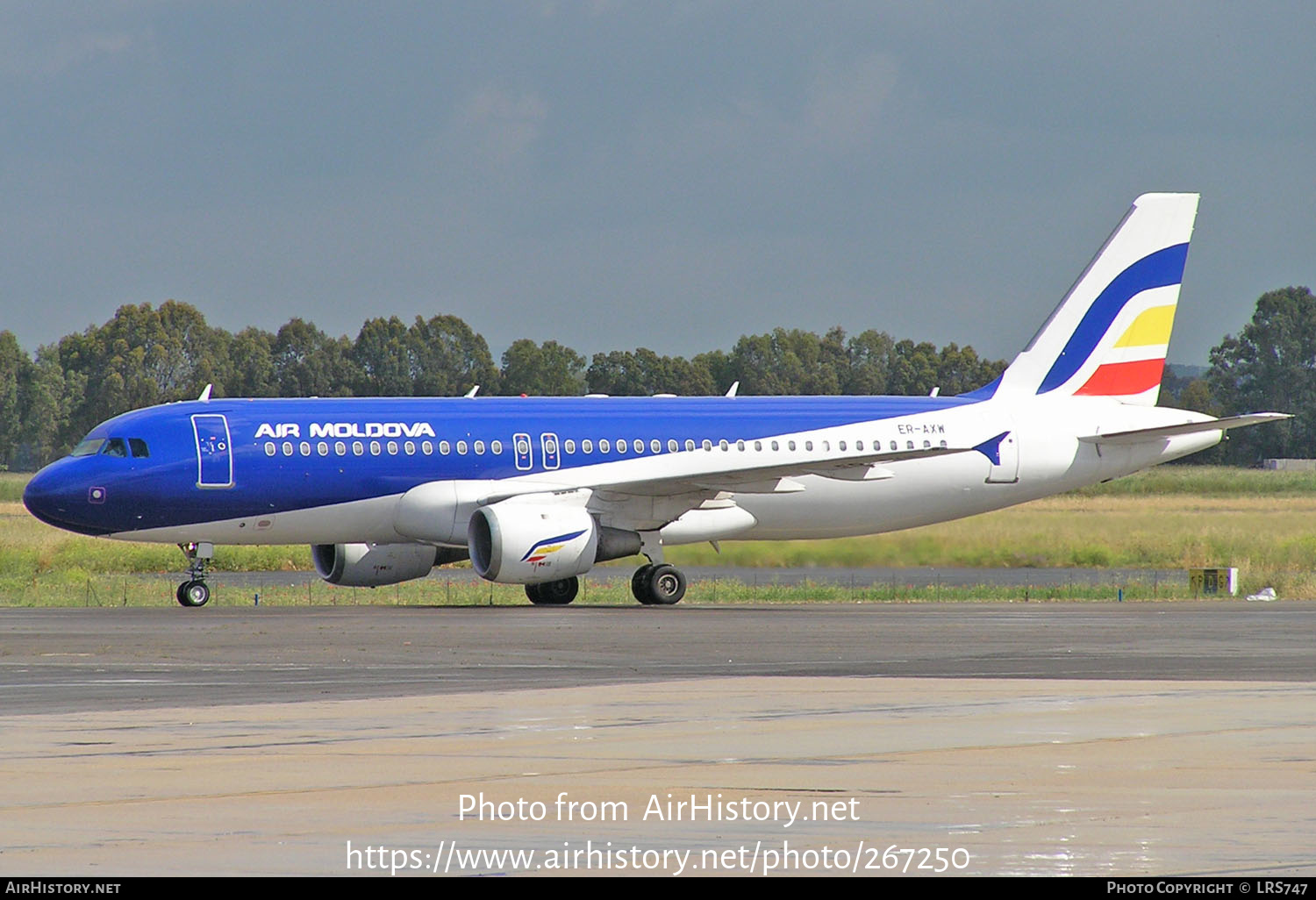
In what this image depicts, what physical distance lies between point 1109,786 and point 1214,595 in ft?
87.1

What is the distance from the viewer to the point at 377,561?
36500 mm

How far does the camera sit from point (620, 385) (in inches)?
5536

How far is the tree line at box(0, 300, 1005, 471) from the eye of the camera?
463ft

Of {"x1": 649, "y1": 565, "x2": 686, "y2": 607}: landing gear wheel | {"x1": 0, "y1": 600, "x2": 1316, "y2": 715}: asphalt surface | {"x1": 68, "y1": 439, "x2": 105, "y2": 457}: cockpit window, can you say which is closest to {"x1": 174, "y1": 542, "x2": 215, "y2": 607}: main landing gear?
{"x1": 0, "y1": 600, "x2": 1316, "y2": 715}: asphalt surface

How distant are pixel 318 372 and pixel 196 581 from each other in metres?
112

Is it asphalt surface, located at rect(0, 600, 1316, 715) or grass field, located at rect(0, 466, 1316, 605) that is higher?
grass field, located at rect(0, 466, 1316, 605)

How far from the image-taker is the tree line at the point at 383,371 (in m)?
141

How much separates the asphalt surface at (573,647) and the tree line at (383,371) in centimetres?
10323

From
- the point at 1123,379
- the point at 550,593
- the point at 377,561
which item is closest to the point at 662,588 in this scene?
the point at 550,593

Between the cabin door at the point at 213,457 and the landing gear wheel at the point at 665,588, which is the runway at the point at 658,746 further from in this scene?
the landing gear wheel at the point at 665,588

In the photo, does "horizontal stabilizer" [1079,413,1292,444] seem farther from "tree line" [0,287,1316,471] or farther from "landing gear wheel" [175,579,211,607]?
"tree line" [0,287,1316,471]

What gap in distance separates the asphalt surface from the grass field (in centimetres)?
528

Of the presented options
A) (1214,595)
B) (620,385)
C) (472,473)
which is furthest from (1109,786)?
(620,385)

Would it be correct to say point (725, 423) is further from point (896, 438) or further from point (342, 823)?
point (342, 823)
